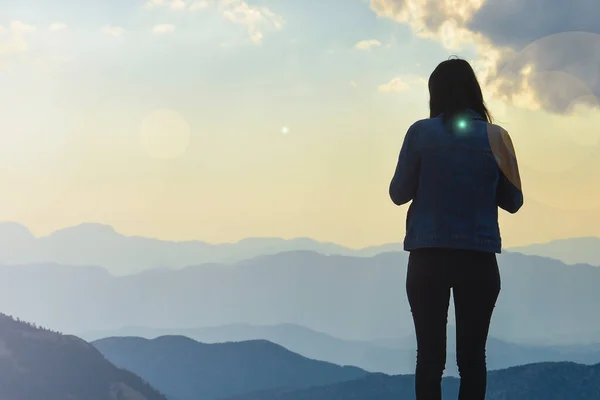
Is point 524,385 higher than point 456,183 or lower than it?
higher

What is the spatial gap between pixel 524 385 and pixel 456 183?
75.1m

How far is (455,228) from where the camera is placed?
2900 mm

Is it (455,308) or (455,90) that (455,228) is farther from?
(455,90)

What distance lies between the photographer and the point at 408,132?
3098 millimetres

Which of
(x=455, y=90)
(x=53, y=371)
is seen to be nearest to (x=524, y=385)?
(x=53, y=371)

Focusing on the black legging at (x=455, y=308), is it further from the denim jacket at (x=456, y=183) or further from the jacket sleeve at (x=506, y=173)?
the jacket sleeve at (x=506, y=173)

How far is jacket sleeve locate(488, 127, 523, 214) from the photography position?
3.04 metres

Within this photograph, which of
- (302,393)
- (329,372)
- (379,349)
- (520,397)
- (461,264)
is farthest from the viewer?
(379,349)

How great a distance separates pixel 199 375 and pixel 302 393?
33291 millimetres

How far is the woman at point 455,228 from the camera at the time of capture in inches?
114

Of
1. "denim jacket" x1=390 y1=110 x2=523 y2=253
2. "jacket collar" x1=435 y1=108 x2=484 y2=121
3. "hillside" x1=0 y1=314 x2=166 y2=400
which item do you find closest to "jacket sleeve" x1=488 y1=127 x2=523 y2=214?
"denim jacket" x1=390 y1=110 x2=523 y2=253

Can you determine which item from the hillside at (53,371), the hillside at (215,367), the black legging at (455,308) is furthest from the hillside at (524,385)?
the black legging at (455,308)

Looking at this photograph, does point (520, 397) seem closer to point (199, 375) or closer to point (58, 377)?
point (58, 377)

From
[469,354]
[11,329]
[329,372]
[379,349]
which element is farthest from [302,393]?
[469,354]
